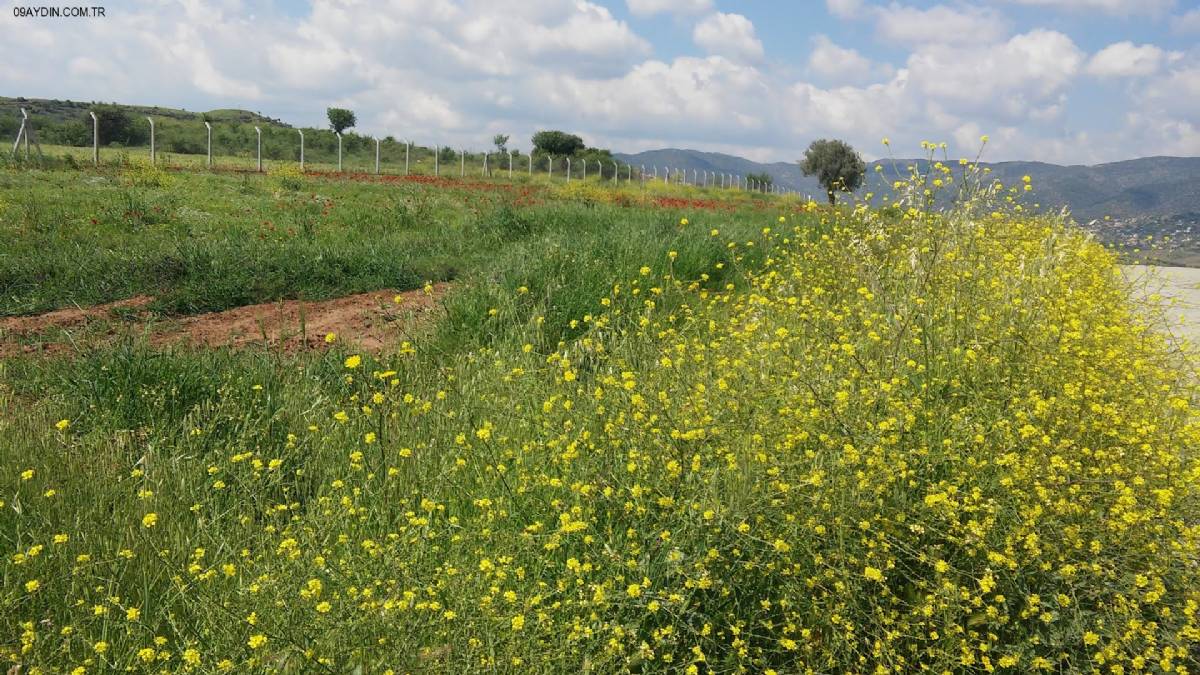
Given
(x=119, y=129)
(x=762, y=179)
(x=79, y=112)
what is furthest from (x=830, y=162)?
(x=79, y=112)

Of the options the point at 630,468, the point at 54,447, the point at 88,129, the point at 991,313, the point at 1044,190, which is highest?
the point at 88,129

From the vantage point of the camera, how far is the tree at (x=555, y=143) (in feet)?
192

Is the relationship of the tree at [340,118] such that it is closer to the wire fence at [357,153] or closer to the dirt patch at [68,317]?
the wire fence at [357,153]

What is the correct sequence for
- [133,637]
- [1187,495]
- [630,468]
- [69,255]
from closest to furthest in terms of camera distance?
[133,637] < [630,468] < [1187,495] < [69,255]

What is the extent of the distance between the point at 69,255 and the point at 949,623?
8740 millimetres

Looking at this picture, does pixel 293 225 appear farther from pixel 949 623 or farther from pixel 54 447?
pixel 949 623

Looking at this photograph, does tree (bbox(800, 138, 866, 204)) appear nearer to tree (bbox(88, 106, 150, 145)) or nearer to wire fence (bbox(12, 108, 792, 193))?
wire fence (bbox(12, 108, 792, 193))

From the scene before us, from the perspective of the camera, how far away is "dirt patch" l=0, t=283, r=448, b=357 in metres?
5.36

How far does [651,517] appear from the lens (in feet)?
8.75

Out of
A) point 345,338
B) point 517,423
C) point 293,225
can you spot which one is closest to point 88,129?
point 293,225

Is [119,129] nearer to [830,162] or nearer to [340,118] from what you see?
[340,118]

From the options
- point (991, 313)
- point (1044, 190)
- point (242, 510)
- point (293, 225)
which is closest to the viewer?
point (242, 510)

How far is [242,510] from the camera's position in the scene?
10.4ft

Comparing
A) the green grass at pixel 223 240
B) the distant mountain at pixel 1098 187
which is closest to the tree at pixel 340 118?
the distant mountain at pixel 1098 187
